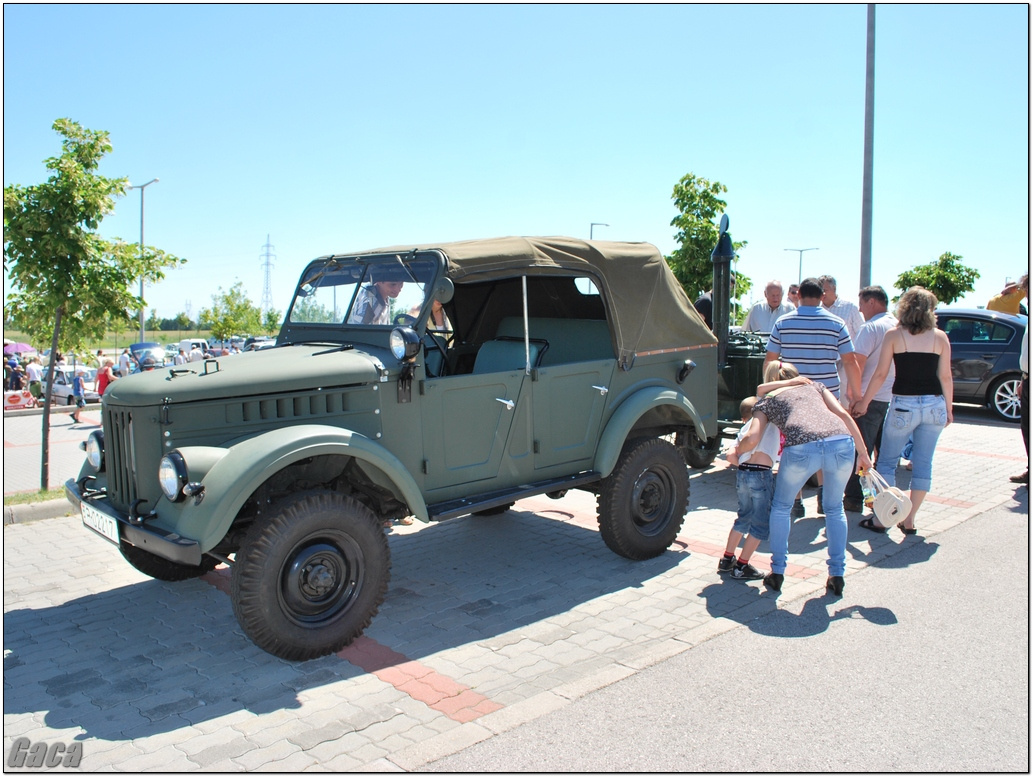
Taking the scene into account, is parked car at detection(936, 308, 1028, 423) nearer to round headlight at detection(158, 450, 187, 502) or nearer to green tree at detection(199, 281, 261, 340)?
round headlight at detection(158, 450, 187, 502)

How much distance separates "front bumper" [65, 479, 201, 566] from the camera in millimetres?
3791

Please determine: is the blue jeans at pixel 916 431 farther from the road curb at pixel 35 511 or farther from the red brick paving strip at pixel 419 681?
the road curb at pixel 35 511

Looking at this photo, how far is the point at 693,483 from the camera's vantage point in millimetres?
8391

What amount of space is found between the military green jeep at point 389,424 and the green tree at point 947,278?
99.4 feet

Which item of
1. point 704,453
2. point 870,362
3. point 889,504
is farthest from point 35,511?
point 870,362

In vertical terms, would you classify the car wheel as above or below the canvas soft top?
below

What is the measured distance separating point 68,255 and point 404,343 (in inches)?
207

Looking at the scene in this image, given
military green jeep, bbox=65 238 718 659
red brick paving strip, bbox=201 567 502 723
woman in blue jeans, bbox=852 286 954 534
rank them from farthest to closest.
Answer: woman in blue jeans, bbox=852 286 954 534 → military green jeep, bbox=65 238 718 659 → red brick paving strip, bbox=201 567 502 723

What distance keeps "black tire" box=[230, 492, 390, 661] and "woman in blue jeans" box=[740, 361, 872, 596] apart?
97.1 inches

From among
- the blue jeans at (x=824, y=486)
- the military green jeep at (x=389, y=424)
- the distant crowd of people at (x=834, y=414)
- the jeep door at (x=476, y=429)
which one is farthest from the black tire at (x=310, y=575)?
the blue jeans at (x=824, y=486)

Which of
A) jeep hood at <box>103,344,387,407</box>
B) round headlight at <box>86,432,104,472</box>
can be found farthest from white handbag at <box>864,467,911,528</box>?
round headlight at <box>86,432,104,472</box>

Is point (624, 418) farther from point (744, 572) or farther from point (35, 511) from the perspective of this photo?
point (35, 511)

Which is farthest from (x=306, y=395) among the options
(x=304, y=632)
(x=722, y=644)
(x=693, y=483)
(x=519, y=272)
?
(x=693, y=483)

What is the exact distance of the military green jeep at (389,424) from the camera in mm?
4051
